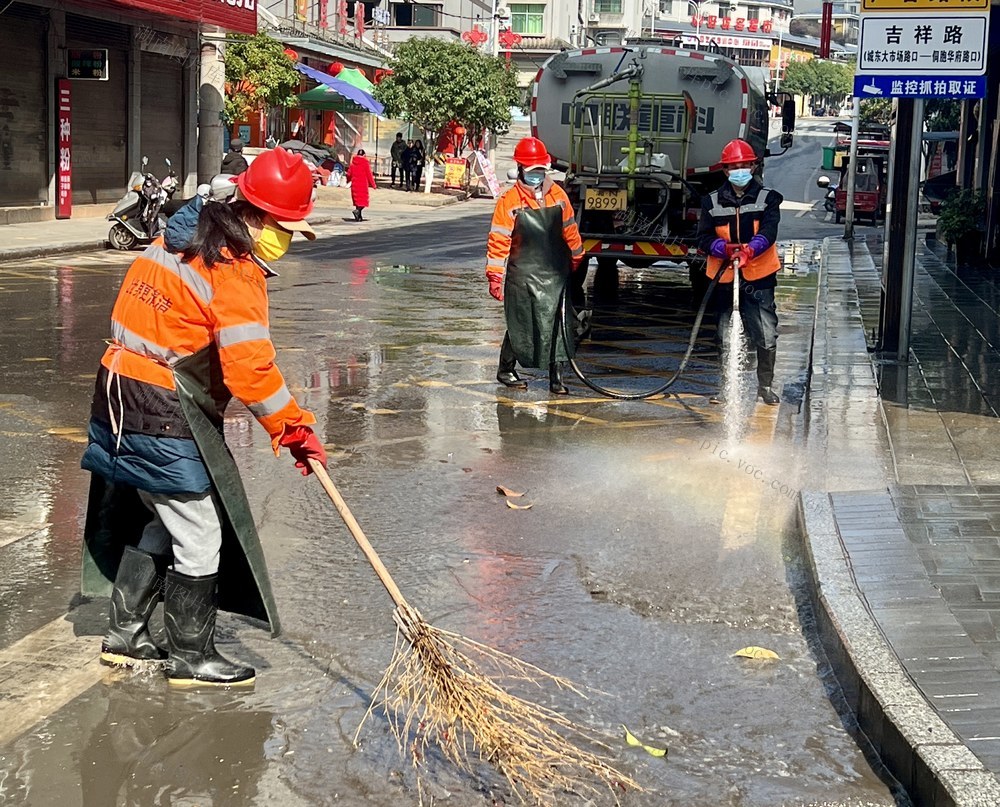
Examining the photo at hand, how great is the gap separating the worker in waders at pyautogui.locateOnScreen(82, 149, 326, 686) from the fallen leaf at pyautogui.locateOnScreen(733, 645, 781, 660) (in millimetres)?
1678

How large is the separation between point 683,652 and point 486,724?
131 centimetres

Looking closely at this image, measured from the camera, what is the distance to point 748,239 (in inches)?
376

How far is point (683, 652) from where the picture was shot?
496 centimetres

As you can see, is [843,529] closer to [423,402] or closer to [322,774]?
[322,774]

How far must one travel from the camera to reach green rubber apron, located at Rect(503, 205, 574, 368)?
978 centimetres

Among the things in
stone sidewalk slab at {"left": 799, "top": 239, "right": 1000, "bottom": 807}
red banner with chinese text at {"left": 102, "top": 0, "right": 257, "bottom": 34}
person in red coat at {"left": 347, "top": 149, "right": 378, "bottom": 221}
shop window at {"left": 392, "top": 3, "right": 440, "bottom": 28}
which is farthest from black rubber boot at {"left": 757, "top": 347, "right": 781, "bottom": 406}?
shop window at {"left": 392, "top": 3, "right": 440, "bottom": 28}

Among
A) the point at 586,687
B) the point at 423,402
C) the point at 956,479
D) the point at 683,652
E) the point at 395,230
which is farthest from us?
the point at 395,230

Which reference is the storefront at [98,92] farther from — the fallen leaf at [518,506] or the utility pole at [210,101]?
the fallen leaf at [518,506]

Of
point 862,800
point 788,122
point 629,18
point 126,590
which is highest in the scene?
point 629,18

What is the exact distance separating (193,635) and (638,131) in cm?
1187

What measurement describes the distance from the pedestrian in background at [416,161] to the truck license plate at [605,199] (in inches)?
1131

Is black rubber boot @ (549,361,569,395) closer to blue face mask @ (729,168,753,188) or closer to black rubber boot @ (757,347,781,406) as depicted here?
black rubber boot @ (757,347,781,406)

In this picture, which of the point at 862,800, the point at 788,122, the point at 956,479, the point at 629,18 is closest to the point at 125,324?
the point at 862,800

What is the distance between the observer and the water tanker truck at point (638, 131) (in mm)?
14750
